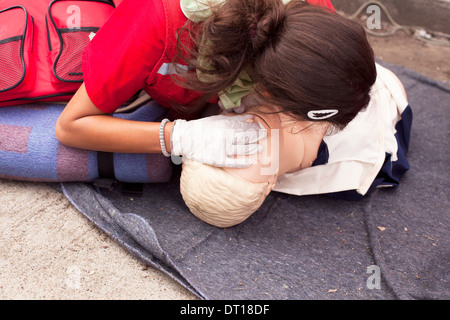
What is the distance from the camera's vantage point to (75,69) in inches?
46.4

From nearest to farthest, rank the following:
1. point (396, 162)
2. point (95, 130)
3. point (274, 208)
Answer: point (95, 130) < point (274, 208) < point (396, 162)

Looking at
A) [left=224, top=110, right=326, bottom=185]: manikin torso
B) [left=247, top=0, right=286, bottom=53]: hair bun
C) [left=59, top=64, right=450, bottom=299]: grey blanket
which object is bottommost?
[left=59, top=64, right=450, bottom=299]: grey blanket

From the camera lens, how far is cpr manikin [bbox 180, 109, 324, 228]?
1111 millimetres

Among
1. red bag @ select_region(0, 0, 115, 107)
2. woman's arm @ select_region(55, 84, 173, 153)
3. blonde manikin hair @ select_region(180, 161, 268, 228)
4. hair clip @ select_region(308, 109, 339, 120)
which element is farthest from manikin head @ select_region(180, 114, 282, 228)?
red bag @ select_region(0, 0, 115, 107)

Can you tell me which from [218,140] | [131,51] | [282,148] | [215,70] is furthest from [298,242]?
[131,51]

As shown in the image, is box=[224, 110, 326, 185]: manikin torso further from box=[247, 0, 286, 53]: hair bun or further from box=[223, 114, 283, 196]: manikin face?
box=[247, 0, 286, 53]: hair bun

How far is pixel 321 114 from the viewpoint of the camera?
0.94 meters

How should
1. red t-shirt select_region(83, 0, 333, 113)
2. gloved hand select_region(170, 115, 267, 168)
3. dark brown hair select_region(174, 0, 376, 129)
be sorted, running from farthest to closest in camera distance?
gloved hand select_region(170, 115, 267, 168) < red t-shirt select_region(83, 0, 333, 113) < dark brown hair select_region(174, 0, 376, 129)

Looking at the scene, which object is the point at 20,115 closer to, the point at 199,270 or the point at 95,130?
the point at 95,130

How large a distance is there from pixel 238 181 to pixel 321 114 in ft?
0.92

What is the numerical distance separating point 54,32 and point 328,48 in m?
0.78

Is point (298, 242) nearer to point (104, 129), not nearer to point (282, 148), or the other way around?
point (282, 148)

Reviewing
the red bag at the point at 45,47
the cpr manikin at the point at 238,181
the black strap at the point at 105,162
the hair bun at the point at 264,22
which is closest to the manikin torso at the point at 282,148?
the cpr manikin at the point at 238,181
